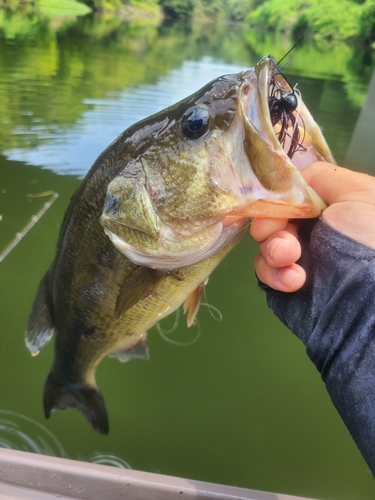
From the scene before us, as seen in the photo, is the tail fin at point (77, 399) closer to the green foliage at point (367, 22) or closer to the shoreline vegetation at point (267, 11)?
the shoreline vegetation at point (267, 11)

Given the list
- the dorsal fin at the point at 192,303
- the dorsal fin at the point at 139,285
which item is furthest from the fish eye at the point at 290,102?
the dorsal fin at the point at 192,303

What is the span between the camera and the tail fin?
5.69ft

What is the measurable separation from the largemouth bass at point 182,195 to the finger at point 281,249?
2.9 inches

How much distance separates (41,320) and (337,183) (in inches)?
48.7

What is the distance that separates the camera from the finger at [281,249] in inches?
38.5

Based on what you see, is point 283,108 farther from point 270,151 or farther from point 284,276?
point 284,276

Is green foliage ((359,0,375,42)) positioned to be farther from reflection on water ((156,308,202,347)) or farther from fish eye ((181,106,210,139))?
fish eye ((181,106,210,139))

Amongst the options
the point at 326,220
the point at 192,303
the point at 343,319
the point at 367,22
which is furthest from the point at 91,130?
the point at 367,22

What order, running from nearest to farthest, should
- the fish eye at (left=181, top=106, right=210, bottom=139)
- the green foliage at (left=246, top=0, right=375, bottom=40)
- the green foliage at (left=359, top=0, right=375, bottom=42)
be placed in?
the fish eye at (left=181, top=106, right=210, bottom=139)
the green foliage at (left=359, top=0, right=375, bottom=42)
the green foliage at (left=246, top=0, right=375, bottom=40)

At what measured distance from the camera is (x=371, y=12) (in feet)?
89.7

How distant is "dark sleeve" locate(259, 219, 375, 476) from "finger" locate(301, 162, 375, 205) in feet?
0.30

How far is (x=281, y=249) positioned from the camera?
3.20 feet

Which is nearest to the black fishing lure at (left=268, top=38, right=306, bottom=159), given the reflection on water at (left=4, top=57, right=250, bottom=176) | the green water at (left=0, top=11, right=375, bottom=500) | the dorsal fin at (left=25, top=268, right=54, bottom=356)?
the dorsal fin at (left=25, top=268, right=54, bottom=356)

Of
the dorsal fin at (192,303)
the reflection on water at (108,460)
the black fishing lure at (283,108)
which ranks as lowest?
the reflection on water at (108,460)
